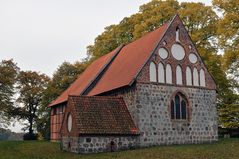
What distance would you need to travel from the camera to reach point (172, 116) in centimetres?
2609

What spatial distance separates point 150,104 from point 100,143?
15.8 ft

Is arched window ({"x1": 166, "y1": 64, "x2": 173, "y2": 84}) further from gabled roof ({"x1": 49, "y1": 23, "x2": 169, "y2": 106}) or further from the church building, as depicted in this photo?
gabled roof ({"x1": 49, "y1": 23, "x2": 169, "y2": 106})

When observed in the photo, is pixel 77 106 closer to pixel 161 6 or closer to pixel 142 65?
pixel 142 65

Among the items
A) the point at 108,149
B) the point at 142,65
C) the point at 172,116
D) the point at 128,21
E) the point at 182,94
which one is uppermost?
the point at 128,21

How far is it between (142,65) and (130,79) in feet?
4.32

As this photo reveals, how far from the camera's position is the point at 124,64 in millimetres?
29125

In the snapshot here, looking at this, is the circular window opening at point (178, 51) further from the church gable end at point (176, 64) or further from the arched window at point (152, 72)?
the arched window at point (152, 72)

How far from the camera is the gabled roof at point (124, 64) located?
84.6 ft

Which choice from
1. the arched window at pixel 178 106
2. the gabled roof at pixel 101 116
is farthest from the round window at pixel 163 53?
the gabled roof at pixel 101 116

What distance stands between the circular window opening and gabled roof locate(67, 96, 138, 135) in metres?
5.53

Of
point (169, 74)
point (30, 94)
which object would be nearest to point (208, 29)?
point (169, 74)

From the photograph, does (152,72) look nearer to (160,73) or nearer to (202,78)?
(160,73)

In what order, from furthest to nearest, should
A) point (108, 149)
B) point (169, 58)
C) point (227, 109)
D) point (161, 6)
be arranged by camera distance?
1. point (161, 6)
2. point (227, 109)
3. point (169, 58)
4. point (108, 149)

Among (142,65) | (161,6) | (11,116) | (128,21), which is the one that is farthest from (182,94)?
(11,116)
